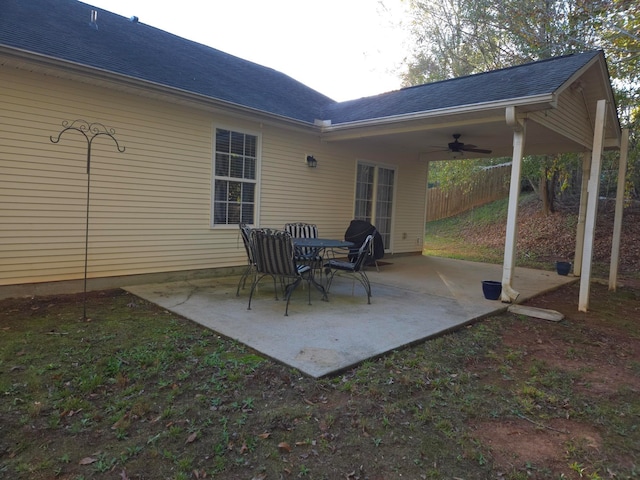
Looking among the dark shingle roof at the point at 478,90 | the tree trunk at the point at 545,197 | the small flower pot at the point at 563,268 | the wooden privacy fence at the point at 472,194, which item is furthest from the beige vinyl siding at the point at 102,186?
the wooden privacy fence at the point at 472,194

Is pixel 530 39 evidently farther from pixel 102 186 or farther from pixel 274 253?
pixel 102 186

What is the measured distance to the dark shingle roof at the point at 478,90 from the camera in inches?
193

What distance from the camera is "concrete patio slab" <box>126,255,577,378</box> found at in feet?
10.5

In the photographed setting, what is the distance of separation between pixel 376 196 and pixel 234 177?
12.8ft

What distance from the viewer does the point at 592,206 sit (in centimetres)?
504

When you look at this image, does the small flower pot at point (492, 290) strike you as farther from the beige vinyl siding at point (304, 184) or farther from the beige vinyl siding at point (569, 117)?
the beige vinyl siding at point (304, 184)

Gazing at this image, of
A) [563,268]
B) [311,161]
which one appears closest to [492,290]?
[563,268]

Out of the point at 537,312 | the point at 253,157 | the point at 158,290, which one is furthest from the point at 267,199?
the point at 537,312

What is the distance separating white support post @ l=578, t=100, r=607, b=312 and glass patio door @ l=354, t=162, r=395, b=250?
4.49 metres

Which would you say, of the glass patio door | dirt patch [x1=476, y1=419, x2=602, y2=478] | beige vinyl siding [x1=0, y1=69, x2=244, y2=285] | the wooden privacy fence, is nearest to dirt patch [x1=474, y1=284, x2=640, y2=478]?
dirt patch [x1=476, y1=419, x2=602, y2=478]

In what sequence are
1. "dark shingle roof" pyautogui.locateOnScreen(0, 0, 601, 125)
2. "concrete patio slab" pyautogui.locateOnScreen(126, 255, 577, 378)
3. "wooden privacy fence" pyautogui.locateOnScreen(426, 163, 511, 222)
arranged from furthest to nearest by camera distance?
"wooden privacy fence" pyautogui.locateOnScreen(426, 163, 511, 222)
"dark shingle roof" pyautogui.locateOnScreen(0, 0, 601, 125)
"concrete patio slab" pyautogui.locateOnScreen(126, 255, 577, 378)

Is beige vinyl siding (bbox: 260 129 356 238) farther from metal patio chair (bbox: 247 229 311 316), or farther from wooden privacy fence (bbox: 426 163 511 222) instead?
wooden privacy fence (bbox: 426 163 511 222)

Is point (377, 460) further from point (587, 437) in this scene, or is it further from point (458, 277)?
point (458, 277)

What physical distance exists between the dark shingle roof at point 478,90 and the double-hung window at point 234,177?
1939 mm
